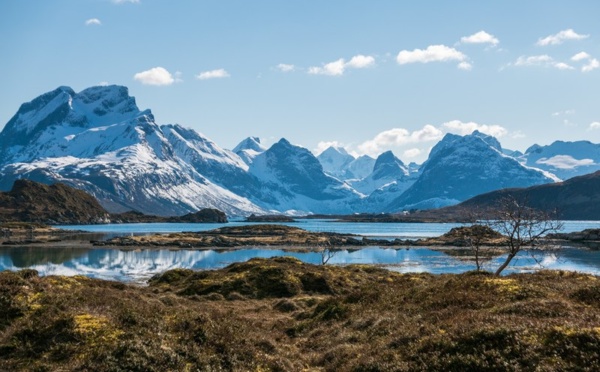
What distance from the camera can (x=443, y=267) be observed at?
108m

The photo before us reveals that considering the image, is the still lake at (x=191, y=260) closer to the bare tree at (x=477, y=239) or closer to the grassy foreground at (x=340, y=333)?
the bare tree at (x=477, y=239)

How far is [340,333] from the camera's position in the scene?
2481 cm

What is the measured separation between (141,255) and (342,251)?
204 ft

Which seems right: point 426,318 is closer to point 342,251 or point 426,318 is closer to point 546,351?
point 546,351

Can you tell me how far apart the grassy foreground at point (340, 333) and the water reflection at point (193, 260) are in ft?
211

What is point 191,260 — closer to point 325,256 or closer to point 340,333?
point 325,256

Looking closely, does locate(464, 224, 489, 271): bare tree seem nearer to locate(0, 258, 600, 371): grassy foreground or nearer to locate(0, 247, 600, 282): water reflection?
locate(0, 258, 600, 371): grassy foreground

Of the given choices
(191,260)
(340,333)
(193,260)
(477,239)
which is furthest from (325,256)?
(340,333)

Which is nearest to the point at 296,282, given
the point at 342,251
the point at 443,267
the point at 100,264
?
the point at 443,267

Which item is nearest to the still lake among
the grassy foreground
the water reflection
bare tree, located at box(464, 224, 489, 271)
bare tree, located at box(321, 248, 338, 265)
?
the water reflection

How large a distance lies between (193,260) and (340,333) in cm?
10477

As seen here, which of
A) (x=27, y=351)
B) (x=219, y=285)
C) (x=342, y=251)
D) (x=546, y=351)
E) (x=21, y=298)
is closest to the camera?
(x=546, y=351)

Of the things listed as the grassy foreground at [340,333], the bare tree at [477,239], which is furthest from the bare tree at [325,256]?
the grassy foreground at [340,333]

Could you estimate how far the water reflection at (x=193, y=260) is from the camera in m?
100
